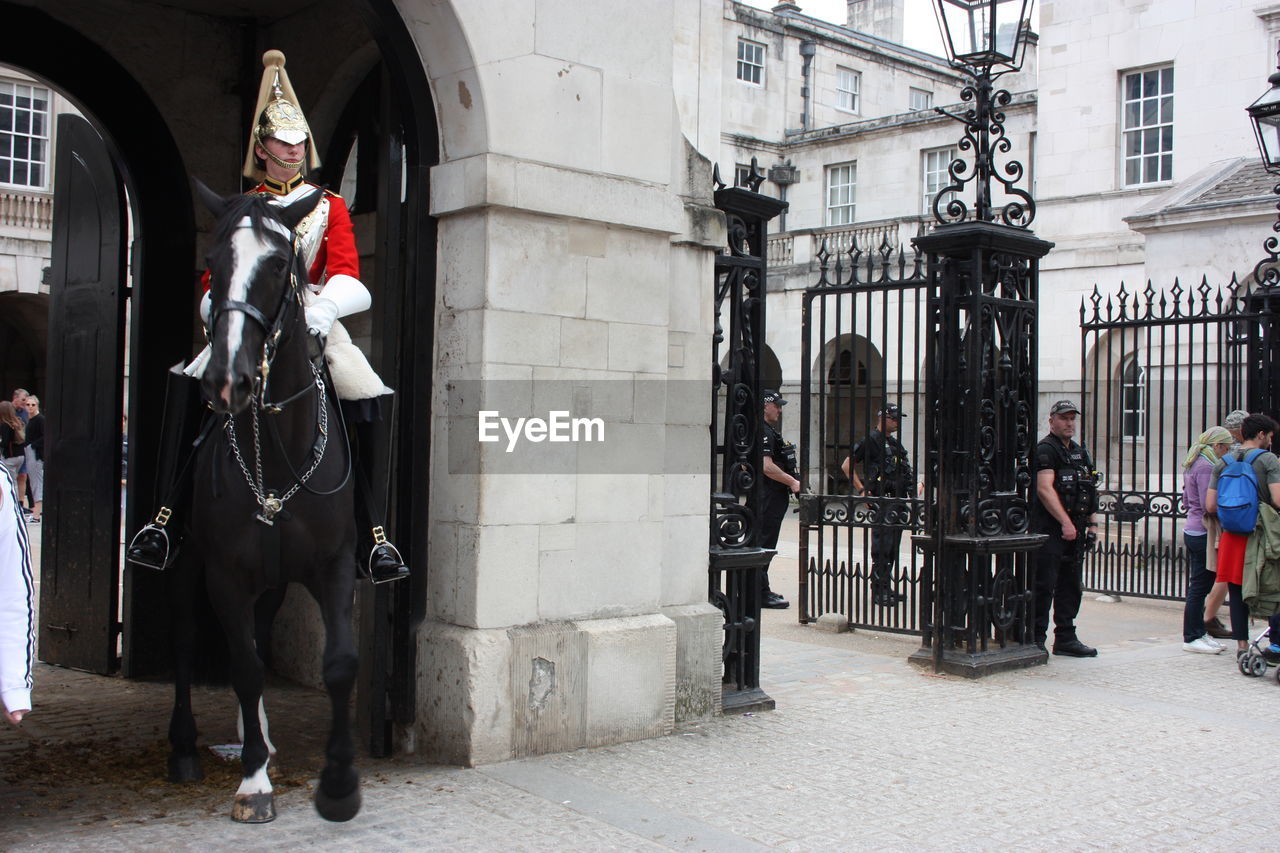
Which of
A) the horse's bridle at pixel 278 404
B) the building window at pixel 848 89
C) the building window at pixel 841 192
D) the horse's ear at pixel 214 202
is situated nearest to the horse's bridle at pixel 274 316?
the horse's bridle at pixel 278 404

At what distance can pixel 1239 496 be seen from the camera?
9070 millimetres

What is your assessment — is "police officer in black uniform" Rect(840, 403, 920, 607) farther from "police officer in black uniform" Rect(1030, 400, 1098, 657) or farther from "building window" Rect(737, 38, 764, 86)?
"building window" Rect(737, 38, 764, 86)

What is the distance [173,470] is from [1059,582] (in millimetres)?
6846

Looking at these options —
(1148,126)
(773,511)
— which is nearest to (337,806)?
(773,511)

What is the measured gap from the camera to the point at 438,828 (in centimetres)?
496

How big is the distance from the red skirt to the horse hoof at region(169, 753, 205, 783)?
7.24 meters

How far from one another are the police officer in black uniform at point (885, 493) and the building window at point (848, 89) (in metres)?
29.1

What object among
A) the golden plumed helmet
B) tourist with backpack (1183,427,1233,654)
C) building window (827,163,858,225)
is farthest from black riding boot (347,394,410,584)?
building window (827,163,858,225)

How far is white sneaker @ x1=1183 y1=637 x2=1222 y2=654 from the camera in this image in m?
9.80

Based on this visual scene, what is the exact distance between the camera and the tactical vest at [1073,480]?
962cm

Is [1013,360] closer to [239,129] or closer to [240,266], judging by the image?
[239,129]

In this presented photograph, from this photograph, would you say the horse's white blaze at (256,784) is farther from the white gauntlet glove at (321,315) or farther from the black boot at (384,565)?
the white gauntlet glove at (321,315)

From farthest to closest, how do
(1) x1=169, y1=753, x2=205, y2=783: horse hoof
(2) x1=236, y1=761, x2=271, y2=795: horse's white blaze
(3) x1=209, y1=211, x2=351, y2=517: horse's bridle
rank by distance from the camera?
1. (1) x1=169, y1=753, x2=205, y2=783: horse hoof
2. (2) x1=236, y1=761, x2=271, y2=795: horse's white blaze
3. (3) x1=209, y1=211, x2=351, y2=517: horse's bridle

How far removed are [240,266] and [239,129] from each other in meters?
4.26
